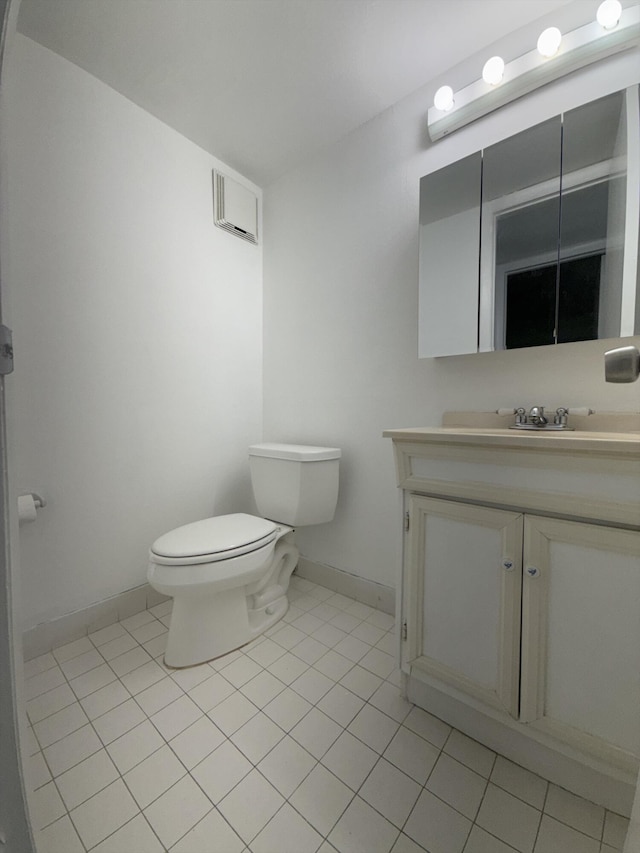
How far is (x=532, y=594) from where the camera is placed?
2.57ft

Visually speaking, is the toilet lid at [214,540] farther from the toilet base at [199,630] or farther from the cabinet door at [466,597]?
the cabinet door at [466,597]

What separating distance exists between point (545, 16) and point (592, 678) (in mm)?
1883

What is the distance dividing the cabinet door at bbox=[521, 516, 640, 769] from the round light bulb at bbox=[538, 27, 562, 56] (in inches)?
54.9

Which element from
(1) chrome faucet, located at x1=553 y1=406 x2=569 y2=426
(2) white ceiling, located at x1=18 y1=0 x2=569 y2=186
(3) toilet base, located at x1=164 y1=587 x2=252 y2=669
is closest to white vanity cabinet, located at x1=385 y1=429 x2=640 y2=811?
(1) chrome faucet, located at x1=553 y1=406 x2=569 y2=426

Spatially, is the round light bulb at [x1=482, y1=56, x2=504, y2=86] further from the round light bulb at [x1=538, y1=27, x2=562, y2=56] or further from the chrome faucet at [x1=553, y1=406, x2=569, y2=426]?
the chrome faucet at [x1=553, y1=406, x2=569, y2=426]

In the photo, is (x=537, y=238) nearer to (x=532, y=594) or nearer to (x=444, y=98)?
(x=444, y=98)

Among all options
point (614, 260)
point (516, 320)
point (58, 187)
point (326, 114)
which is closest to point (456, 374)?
point (516, 320)

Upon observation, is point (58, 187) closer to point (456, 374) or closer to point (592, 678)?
point (456, 374)

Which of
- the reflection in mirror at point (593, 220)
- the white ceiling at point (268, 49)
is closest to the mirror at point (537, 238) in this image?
the reflection in mirror at point (593, 220)

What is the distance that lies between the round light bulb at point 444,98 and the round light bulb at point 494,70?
12cm

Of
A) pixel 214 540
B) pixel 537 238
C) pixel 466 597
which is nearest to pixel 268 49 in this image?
pixel 537 238

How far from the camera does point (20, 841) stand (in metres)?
0.52

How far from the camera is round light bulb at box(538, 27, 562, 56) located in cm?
103

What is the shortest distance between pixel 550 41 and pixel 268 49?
2.99 ft
